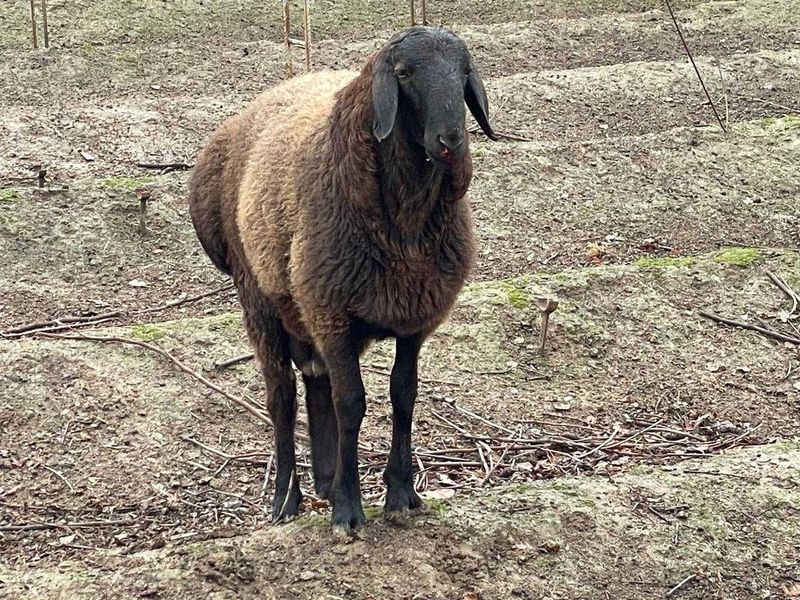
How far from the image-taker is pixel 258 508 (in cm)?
693

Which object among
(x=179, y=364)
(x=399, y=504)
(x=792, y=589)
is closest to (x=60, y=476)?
(x=179, y=364)

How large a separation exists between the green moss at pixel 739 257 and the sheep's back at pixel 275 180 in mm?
4768

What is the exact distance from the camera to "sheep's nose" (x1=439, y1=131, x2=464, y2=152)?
5027mm

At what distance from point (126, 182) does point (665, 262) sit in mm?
5232

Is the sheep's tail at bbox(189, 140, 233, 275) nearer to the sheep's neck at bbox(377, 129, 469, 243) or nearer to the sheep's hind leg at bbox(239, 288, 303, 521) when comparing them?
the sheep's hind leg at bbox(239, 288, 303, 521)

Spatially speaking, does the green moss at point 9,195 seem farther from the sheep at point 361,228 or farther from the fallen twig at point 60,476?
the sheep at point 361,228

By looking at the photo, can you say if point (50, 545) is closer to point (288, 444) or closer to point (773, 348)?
point (288, 444)

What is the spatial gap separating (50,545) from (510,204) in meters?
6.39

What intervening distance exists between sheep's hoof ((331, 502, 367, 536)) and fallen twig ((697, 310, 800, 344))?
4.59 metres

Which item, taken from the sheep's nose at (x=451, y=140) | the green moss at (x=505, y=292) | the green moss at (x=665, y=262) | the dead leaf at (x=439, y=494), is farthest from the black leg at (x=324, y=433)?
the green moss at (x=665, y=262)

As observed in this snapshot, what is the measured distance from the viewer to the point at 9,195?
10.9m

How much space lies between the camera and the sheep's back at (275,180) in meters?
5.95

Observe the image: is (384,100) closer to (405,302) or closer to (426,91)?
(426,91)

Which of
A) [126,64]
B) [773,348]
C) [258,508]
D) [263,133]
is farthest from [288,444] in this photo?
[126,64]
